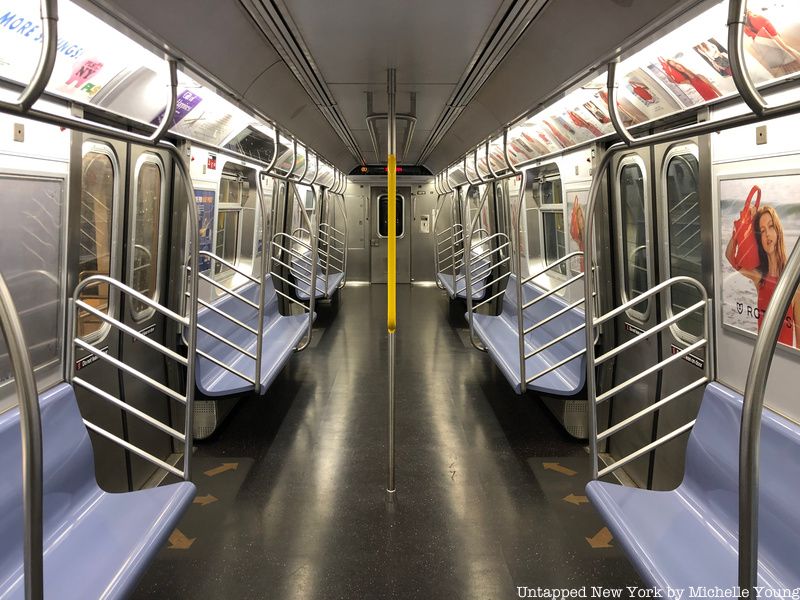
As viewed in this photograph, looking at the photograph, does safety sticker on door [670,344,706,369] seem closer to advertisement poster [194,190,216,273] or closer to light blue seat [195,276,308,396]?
light blue seat [195,276,308,396]

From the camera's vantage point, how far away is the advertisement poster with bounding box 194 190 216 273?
442 centimetres

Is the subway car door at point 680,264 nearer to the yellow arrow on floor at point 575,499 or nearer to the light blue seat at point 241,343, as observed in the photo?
the yellow arrow on floor at point 575,499

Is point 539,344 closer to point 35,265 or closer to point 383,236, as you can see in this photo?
point 35,265

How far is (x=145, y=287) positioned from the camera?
358 cm

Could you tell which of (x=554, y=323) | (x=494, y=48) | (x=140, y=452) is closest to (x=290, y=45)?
(x=494, y=48)

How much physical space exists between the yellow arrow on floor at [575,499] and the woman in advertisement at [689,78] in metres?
2.34

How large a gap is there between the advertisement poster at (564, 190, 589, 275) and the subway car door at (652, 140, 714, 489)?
1.23 meters

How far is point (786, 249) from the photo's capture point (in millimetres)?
2137

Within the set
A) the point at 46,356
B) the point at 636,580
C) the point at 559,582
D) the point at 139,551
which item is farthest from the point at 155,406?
the point at 636,580

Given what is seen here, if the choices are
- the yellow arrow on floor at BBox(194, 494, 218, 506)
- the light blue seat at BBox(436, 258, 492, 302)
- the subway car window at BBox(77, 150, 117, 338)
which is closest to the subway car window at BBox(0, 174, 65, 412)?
the subway car window at BBox(77, 150, 117, 338)

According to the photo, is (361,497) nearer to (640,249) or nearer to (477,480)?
(477,480)

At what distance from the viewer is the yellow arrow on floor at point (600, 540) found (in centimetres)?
267

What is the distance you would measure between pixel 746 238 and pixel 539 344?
2742 millimetres

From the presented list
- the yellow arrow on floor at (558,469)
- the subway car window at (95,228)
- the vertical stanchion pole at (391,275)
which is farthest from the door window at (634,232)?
the subway car window at (95,228)
